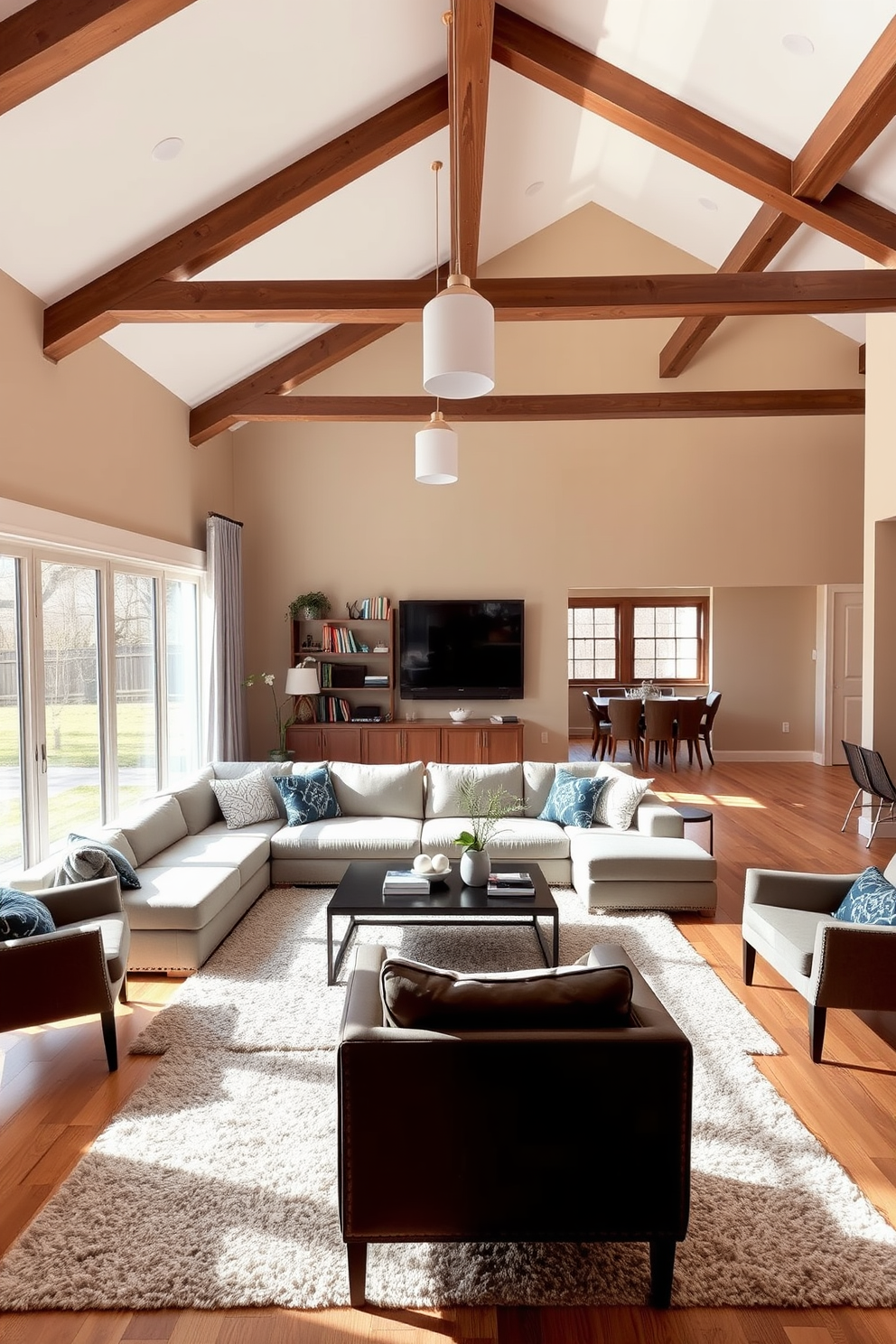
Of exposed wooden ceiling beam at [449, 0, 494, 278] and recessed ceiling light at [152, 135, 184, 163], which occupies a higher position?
exposed wooden ceiling beam at [449, 0, 494, 278]

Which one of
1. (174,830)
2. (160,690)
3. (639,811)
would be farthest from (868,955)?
(160,690)

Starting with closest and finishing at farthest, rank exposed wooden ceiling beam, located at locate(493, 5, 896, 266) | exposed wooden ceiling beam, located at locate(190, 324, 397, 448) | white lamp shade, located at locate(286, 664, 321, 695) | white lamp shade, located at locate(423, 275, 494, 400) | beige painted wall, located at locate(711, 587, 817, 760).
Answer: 1. white lamp shade, located at locate(423, 275, 494, 400)
2. exposed wooden ceiling beam, located at locate(493, 5, 896, 266)
3. exposed wooden ceiling beam, located at locate(190, 324, 397, 448)
4. white lamp shade, located at locate(286, 664, 321, 695)
5. beige painted wall, located at locate(711, 587, 817, 760)

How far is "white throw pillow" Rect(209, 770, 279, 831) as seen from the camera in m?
5.46

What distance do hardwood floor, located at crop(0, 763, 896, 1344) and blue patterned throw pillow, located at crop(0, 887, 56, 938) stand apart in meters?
0.53

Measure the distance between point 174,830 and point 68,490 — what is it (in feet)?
6.61

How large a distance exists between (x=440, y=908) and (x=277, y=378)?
5007mm

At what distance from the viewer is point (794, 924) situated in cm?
356

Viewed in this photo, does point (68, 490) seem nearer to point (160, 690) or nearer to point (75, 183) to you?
point (75, 183)

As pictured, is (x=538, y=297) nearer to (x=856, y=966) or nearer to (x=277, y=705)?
(x=856, y=966)

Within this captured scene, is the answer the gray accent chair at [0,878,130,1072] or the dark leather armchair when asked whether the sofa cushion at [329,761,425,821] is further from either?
the dark leather armchair

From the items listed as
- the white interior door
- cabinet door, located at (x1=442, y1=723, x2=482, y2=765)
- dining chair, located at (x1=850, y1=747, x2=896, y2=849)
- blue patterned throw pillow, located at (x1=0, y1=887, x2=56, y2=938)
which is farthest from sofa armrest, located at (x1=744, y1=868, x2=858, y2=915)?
the white interior door

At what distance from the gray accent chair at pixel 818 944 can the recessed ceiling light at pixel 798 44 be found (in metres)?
3.93

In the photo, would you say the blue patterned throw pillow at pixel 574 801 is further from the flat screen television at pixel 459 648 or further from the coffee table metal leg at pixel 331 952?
the flat screen television at pixel 459 648

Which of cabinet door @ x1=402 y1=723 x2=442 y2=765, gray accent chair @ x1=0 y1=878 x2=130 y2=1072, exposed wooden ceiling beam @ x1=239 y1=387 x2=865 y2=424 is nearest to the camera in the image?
gray accent chair @ x1=0 y1=878 x2=130 y2=1072
